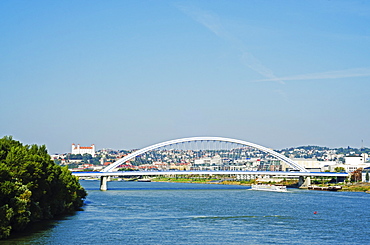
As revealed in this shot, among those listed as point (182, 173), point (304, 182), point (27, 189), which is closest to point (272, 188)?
point (304, 182)

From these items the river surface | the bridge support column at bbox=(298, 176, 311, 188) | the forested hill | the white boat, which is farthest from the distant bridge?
the forested hill

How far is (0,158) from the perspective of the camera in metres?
29.7

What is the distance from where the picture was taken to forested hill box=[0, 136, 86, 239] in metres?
25.3

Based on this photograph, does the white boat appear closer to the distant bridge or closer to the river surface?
the distant bridge

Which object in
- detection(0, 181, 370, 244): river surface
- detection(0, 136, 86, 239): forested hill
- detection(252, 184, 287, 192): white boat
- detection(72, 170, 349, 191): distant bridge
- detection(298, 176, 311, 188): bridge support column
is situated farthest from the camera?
detection(298, 176, 311, 188): bridge support column

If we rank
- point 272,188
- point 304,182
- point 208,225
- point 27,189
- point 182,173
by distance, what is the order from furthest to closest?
point 304,182 → point 272,188 → point 182,173 → point 208,225 → point 27,189

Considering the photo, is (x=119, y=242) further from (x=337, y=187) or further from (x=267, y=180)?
(x=267, y=180)

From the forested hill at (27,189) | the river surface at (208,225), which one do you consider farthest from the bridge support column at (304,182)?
the forested hill at (27,189)

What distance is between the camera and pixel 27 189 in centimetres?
2681

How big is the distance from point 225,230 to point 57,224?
8.84m

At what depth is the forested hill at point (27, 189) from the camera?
25281 millimetres

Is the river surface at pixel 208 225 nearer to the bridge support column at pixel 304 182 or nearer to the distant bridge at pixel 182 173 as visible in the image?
the distant bridge at pixel 182 173

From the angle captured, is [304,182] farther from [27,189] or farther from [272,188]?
[27,189]

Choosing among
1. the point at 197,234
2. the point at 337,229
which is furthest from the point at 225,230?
the point at 337,229
